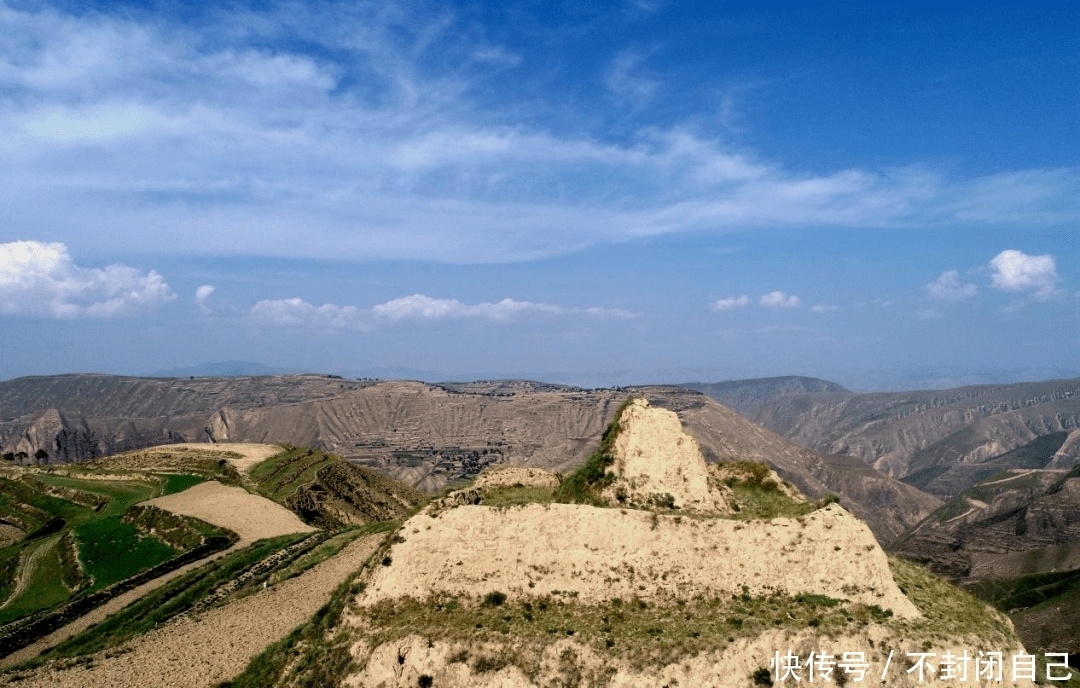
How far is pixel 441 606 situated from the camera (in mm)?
19922

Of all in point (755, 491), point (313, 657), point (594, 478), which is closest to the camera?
point (313, 657)

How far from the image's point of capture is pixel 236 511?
176ft

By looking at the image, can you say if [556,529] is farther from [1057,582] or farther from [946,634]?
[1057,582]

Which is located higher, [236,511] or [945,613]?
[945,613]

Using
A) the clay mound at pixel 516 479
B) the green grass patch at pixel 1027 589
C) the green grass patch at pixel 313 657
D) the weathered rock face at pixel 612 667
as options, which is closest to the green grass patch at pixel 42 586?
the green grass patch at pixel 313 657

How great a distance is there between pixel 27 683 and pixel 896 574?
30.2 metres

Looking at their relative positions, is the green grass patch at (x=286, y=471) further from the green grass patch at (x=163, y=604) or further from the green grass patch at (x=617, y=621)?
the green grass patch at (x=617, y=621)

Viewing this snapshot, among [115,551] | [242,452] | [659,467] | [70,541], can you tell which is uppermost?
[659,467]

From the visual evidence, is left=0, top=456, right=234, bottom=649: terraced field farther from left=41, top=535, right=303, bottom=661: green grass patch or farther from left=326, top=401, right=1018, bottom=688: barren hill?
left=326, top=401, right=1018, bottom=688: barren hill

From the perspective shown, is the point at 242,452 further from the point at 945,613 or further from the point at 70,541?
the point at 945,613

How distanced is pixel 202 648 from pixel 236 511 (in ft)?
102

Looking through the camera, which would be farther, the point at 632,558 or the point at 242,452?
the point at 242,452

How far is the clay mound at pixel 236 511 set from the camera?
1949 inches

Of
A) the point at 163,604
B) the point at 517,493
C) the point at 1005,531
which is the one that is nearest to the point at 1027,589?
the point at 1005,531
